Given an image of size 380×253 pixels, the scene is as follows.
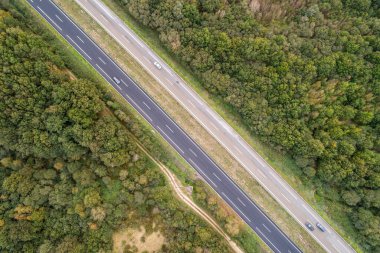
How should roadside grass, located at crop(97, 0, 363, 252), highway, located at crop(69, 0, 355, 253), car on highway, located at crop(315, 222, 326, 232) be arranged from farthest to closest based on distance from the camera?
highway, located at crop(69, 0, 355, 253) → roadside grass, located at crop(97, 0, 363, 252) → car on highway, located at crop(315, 222, 326, 232)

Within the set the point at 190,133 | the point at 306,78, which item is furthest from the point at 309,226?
the point at 190,133

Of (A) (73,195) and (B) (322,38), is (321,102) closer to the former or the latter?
(B) (322,38)

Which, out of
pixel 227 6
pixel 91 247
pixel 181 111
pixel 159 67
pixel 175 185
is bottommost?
pixel 91 247

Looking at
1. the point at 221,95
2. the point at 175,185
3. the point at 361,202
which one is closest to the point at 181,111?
the point at 221,95

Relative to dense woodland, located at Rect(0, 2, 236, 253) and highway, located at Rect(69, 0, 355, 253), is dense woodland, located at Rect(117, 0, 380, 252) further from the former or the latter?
dense woodland, located at Rect(0, 2, 236, 253)

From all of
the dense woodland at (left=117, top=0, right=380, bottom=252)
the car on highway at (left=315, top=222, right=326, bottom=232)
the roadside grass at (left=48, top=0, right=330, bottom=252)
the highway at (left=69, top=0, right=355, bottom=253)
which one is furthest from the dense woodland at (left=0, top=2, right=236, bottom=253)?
the dense woodland at (left=117, top=0, right=380, bottom=252)
